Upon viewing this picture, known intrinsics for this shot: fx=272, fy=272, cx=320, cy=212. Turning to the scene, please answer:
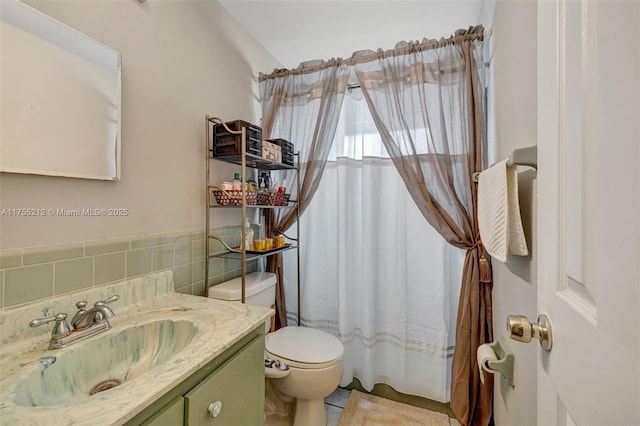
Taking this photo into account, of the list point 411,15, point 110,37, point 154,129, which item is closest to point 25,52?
point 110,37

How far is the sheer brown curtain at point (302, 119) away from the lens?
6.13 ft

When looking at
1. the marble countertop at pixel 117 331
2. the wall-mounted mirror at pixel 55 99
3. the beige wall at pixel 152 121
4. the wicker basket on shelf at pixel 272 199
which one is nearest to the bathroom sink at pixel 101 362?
the marble countertop at pixel 117 331

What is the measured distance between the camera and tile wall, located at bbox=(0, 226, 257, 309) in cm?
82

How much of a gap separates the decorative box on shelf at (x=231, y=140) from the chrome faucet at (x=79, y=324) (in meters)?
0.85

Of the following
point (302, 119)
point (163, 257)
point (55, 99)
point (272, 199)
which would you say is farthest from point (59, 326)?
point (302, 119)

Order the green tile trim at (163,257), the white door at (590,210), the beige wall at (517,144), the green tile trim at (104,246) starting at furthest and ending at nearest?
the green tile trim at (163,257) → the green tile trim at (104,246) → the beige wall at (517,144) → the white door at (590,210)

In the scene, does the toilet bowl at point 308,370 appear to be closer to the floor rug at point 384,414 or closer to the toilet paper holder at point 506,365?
the floor rug at point 384,414

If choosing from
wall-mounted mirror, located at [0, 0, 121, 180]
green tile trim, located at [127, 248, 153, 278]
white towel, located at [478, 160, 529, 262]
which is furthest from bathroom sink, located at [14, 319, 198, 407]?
white towel, located at [478, 160, 529, 262]

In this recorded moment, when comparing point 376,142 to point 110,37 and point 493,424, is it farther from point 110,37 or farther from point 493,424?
point 493,424

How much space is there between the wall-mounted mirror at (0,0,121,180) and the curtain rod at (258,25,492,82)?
44.6 inches

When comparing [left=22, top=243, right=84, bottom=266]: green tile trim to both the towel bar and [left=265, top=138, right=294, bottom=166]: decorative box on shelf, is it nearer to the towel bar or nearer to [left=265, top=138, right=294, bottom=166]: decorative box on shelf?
[left=265, top=138, right=294, bottom=166]: decorative box on shelf

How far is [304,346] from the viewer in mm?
1520

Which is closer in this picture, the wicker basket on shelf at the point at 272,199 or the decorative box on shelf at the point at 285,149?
the wicker basket on shelf at the point at 272,199

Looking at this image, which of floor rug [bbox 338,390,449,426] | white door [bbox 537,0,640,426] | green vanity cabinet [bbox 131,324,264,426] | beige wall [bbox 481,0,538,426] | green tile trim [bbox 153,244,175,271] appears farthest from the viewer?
floor rug [bbox 338,390,449,426]
